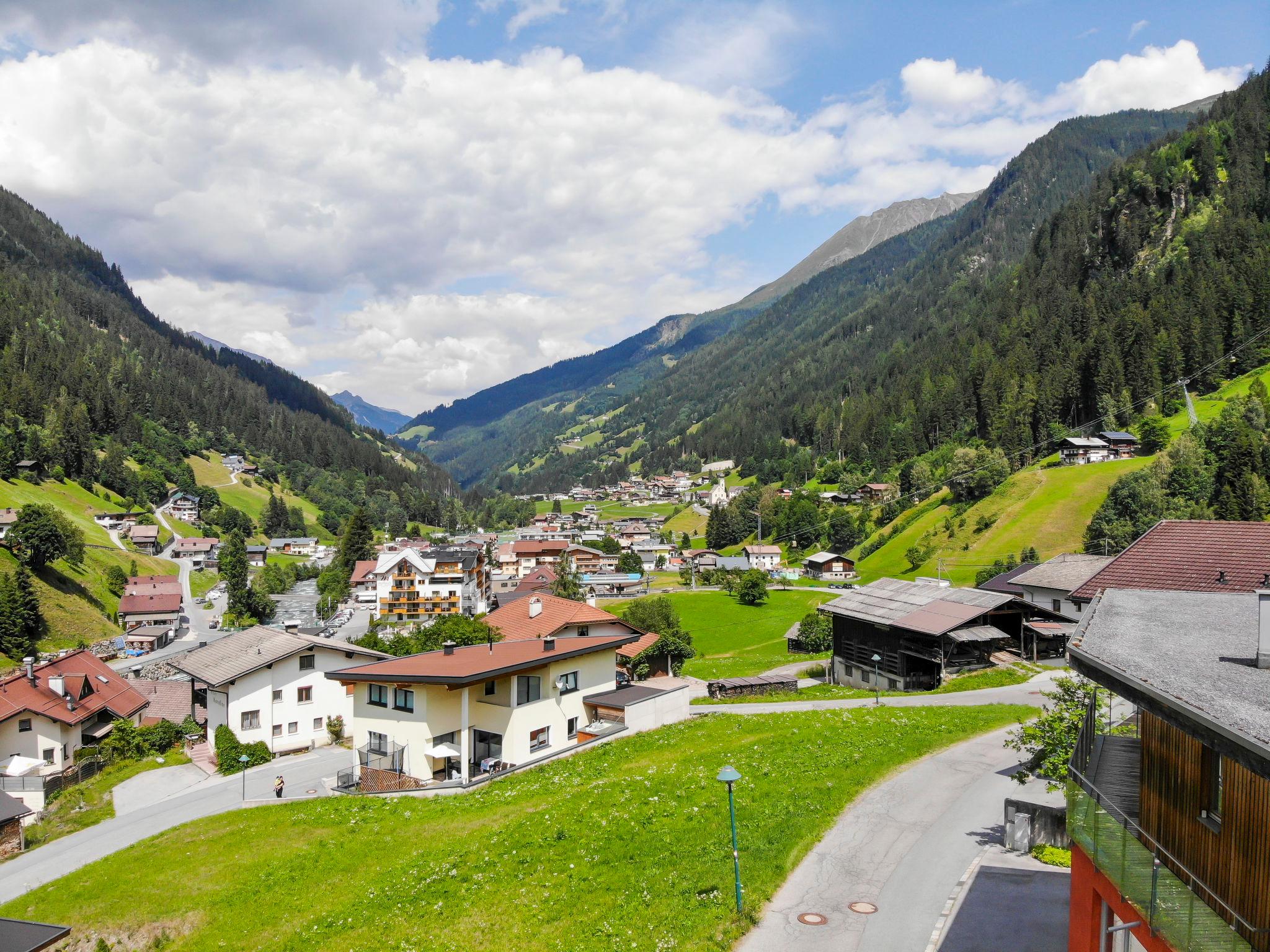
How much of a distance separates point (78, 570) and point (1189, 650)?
12435 centimetres

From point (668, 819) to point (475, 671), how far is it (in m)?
13.6

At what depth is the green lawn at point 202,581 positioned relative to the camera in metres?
134

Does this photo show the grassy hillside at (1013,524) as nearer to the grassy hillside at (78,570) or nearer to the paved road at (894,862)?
the paved road at (894,862)

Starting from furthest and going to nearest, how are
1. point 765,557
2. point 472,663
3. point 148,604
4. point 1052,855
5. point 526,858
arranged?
point 765,557
point 148,604
point 472,663
point 526,858
point 1052,855

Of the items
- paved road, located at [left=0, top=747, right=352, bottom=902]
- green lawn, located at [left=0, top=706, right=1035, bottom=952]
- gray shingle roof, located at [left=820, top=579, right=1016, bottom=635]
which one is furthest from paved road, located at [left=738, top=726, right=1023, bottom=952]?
paved road, located at [left=0, top=747, right=352, bottom=902]

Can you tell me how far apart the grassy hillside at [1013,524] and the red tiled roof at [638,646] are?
42423 mm

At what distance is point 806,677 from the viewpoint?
55.1 meters

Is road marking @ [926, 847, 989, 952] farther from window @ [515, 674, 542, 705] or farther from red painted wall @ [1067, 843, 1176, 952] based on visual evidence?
window @ [515, 674, 542, 705]

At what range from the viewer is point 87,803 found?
37.7 m

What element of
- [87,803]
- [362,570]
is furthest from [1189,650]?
[362,570]

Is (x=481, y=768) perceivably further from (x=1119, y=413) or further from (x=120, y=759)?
(x=1119, y=413)

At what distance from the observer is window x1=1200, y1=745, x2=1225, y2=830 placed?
734 centimetres

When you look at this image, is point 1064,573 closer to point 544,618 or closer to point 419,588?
point 544,618

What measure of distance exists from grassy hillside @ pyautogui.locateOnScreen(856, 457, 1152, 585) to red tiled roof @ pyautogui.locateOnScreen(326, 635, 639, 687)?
194 feet
